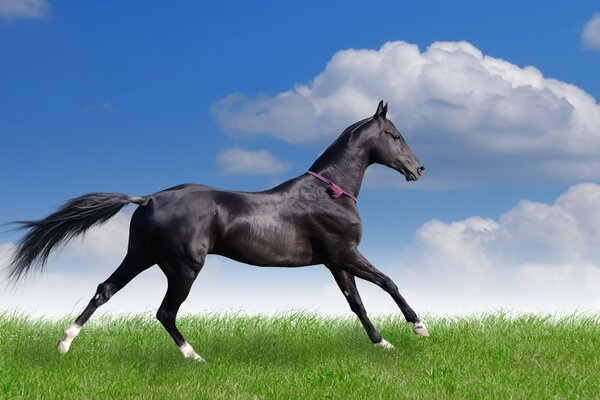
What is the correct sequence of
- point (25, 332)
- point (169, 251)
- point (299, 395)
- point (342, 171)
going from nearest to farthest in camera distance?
point (299, 395)
point (169, 251)
point (342, 171)
point (25, 332)

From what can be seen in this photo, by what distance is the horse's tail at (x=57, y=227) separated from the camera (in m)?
8.28

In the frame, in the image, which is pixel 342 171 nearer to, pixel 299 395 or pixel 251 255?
pixel 251 255

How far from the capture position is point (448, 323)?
10.5 meters

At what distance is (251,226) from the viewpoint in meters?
7.80

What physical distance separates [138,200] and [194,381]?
1922 millimetres

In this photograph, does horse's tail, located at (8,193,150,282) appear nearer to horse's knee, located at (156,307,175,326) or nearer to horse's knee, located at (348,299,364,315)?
horse's knee, located at (156,307,175,326)

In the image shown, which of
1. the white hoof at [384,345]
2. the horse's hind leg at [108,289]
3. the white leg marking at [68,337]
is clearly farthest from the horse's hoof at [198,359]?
the white hoof at [384,345]

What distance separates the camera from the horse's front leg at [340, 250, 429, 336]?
8.03 metres

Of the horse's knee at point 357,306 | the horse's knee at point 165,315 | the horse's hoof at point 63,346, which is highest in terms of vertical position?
the horse's knee at point 357,306

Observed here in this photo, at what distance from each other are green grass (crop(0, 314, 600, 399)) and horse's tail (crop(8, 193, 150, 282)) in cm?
107

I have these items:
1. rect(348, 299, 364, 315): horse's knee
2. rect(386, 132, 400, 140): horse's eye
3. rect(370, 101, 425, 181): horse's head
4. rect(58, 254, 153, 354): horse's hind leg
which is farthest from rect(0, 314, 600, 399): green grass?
rect(386, 132, 400, 140): horse's eye

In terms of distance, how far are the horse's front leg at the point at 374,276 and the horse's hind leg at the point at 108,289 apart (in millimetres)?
2083

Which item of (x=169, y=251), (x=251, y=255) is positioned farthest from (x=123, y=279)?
(x=251, y=255)

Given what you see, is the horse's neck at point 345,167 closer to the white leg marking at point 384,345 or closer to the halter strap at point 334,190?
the halter strap at point 334,190
